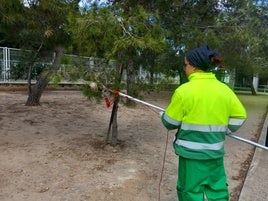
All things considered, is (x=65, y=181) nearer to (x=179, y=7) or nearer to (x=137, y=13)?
(x=137, y=13)

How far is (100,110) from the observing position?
10.5 m

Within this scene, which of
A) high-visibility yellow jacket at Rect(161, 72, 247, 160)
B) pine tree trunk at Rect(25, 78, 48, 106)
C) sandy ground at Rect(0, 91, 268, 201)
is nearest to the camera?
high-visibility yellow jacket at Rect(161, 72, 247, 160)

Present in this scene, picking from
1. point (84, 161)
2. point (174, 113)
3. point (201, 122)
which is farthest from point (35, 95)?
point (201, 122)

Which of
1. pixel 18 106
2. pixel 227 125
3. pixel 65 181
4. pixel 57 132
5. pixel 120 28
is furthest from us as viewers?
pixel 18 106

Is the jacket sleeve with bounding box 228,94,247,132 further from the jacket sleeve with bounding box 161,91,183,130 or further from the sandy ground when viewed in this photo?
the sandy ground

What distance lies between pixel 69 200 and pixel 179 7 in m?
4.02

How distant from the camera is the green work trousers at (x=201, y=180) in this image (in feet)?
9.55

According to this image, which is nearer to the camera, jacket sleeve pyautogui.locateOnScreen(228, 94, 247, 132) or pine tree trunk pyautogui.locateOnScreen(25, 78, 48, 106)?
jacket sleeve pyautogui.locateOnScreen(228, 94, 247, 132)

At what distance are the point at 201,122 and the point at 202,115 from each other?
6 centimetres

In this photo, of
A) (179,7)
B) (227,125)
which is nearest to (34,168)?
(227,125)

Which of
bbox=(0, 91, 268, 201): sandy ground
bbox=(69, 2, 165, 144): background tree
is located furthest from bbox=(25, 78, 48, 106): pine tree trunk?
bbox=(69, 2, 165, 144): background tree

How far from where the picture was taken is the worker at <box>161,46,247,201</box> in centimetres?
283

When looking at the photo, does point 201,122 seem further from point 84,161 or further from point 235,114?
point 84,161

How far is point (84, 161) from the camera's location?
17.8ft
